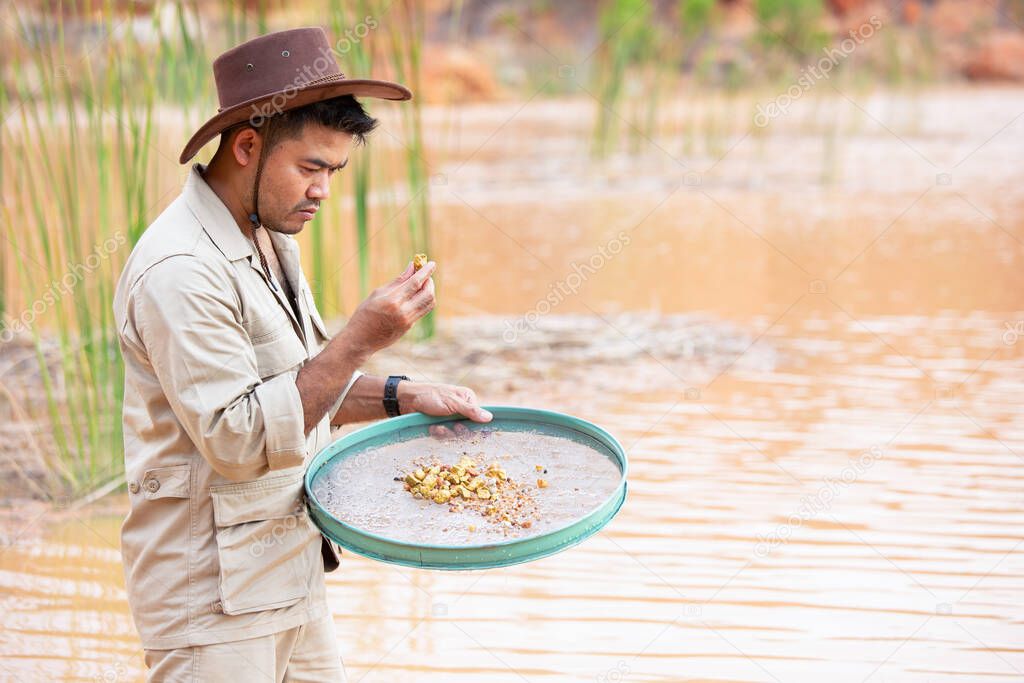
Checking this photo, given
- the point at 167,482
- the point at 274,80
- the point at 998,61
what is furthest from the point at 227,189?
the point at 998,61

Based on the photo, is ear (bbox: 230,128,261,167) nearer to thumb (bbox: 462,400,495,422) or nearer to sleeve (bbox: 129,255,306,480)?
sleeve (bbox: 129,255,306,480)

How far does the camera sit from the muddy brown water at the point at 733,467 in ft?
9.61

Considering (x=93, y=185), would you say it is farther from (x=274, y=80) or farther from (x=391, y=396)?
(x=274, y=80)

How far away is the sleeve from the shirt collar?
70 millimetres

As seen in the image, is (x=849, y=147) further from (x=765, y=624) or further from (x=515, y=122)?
(x=765, y=624)

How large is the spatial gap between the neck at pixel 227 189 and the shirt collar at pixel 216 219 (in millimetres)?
27

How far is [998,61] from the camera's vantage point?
47.6 feet

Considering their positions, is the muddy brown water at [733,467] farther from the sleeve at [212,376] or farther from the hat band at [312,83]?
the hat band at [312,83]

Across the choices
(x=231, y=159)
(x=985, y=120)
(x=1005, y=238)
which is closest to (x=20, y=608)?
(x=231, y=159)

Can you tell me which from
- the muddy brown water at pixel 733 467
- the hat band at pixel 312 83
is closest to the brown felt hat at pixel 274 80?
the hat band at pixel 312 83

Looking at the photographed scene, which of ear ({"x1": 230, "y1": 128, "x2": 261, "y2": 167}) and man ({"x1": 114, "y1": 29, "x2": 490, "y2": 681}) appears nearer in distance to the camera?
man ({"x1": 114, "y1": 29, "x2": 490, "y2": 681})

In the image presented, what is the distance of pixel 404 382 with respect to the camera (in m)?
2.15

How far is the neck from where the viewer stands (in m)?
1.81

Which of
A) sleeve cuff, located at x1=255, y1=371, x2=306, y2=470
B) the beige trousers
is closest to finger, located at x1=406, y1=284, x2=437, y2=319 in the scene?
sleeve cuff, located at x1=255, y1=371, x2=306, y2=470
